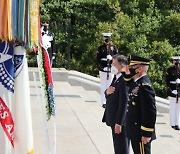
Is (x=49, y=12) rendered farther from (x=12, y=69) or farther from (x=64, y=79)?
(x=12, y=69)

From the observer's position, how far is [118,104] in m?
5.49

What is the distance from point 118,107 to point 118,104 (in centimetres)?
4

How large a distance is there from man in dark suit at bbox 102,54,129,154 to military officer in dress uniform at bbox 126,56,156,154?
1.00 feet

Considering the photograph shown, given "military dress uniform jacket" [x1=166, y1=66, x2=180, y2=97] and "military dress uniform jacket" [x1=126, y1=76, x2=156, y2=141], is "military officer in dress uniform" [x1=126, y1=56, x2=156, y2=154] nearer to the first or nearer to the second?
"military dress uniform jacket" [x1=126, y1=76, x2=156, y2=141]

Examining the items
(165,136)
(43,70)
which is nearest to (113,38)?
(165,136)

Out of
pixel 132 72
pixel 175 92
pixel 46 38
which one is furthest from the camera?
pixel 175 92

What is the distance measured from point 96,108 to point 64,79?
4284 millimetres

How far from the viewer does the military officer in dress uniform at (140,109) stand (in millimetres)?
4734

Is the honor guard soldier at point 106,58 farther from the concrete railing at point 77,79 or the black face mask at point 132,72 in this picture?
the black face mask at point 132,72

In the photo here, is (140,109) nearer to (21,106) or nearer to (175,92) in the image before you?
(21,106)

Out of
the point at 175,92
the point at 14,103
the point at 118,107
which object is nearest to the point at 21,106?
the point at 14,103

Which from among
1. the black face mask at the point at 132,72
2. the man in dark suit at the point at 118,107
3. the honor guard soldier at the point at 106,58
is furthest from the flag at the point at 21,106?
the honor guard soldier at the point at 106,58

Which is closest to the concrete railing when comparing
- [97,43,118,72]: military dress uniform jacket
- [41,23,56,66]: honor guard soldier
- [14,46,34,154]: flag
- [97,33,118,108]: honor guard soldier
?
[41,23,56,66]: honor guard soldier

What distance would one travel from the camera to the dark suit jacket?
533 centimetres
